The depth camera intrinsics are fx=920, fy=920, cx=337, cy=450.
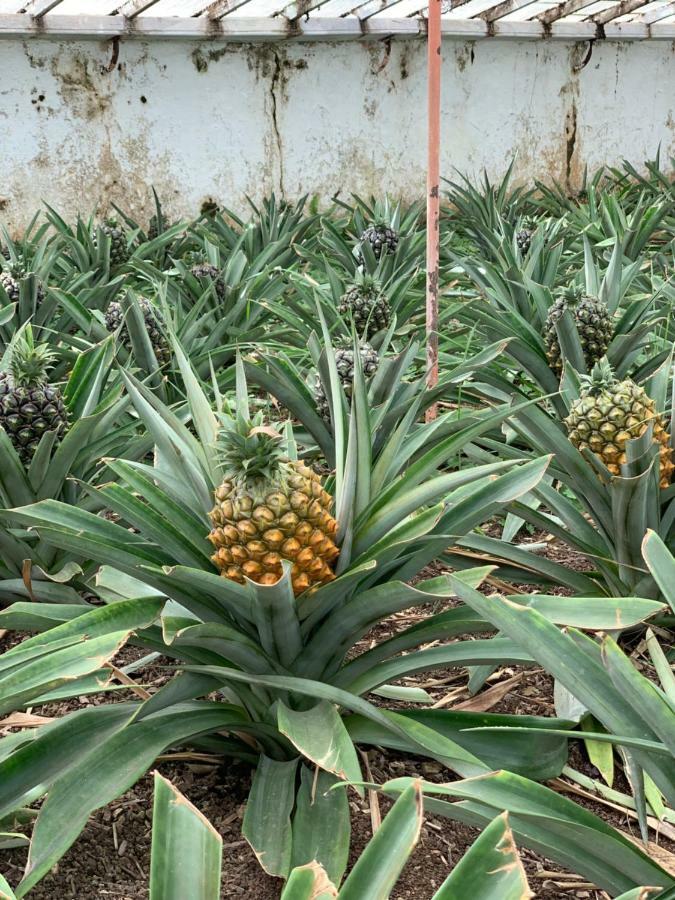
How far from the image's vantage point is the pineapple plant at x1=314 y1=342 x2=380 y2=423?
66.8 inches

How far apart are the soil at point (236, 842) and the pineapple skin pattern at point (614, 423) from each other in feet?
1.27

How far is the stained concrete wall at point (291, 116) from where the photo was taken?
4172mm

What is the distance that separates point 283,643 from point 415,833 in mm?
440

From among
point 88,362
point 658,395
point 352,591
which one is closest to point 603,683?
point 352,591

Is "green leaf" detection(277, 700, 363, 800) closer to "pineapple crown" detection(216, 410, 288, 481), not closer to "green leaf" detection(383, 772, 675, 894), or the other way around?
"green leaf" detection(383, 772, 675, 894)

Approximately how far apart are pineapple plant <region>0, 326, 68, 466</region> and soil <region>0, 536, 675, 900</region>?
55 cm

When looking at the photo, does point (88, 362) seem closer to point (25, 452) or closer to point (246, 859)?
point (25, 452)

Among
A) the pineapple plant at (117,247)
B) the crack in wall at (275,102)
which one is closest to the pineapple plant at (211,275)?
the pineapple plant at (117,247)

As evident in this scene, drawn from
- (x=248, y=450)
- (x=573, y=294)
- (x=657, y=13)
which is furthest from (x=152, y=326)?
(x=657, y=13)

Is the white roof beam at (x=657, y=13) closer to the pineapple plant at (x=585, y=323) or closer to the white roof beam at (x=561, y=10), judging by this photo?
the white roof beam at (x=561, y=10)

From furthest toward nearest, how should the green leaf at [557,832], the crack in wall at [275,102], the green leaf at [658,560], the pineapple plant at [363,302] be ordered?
the crack in wall at [275,102], the pineapple plant at [363,302], the green leaf at [658,560], the green leaf at [557,832]

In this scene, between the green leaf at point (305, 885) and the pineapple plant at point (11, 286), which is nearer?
the green leaf at point (305, 885)

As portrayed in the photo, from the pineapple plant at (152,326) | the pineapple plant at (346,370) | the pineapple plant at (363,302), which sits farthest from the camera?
the pineapple plant at (363,302)

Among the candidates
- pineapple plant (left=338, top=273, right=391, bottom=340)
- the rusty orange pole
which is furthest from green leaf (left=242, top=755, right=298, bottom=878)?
pineapple plant (left=338, top=273, right=391, bottom=340)
